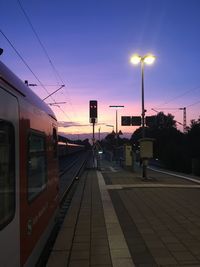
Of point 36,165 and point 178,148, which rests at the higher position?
point 178,148

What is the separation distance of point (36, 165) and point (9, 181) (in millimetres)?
2235

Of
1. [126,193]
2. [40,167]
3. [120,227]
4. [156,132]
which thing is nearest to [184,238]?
[120,227]

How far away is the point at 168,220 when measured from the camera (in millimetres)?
11836

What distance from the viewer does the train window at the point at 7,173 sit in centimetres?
447

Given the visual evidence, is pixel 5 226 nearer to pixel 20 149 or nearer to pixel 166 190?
pixel 20 149

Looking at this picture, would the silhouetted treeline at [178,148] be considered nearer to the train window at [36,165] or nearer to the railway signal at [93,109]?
the railway signal at [93,109]

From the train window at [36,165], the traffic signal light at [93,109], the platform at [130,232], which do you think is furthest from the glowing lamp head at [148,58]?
the train window at [36,165]

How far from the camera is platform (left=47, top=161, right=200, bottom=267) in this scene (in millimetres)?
8062

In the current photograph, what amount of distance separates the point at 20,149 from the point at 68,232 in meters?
5.51

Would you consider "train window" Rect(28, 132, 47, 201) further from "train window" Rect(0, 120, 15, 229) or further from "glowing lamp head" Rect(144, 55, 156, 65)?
"glowing lamp head" Rect(144, 55, 156, 65)

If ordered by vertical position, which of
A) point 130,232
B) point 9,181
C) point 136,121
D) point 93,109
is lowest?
point 130,232

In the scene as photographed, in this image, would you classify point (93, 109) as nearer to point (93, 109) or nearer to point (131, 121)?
point (93, 109)

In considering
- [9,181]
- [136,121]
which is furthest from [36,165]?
[136,121]

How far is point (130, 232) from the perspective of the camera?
34.0 feet
